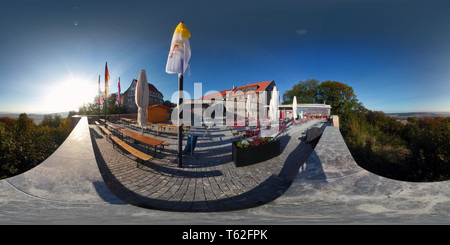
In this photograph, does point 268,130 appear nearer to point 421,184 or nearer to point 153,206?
point 421,184

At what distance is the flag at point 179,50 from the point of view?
2179 millimetres

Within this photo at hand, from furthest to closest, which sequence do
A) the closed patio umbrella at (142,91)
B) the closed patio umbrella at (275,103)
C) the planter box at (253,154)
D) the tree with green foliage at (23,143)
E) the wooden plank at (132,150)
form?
1. the closed patio umbrella at (275,103)
2. the planter box at (253,154)
3. the closed patio umbrella at (142,91)
4. the wooden plank at (132,150)
5. the tree with green foliage at (23,143)

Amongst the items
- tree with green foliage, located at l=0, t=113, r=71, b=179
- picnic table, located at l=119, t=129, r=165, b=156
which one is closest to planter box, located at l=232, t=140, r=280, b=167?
picnic table, located at l=119, t=129, r=165, b=156

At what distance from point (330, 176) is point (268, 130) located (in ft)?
15.4

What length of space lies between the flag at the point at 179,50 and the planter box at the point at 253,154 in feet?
6.30

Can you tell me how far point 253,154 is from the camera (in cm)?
274

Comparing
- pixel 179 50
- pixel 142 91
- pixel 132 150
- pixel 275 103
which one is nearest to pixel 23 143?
pixel 132 150

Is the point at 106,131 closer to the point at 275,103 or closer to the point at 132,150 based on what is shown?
the point at 132,150

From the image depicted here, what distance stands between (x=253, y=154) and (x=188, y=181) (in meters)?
1.44

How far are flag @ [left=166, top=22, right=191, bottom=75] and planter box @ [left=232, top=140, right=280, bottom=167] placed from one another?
6.30 feet

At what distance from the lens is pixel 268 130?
6.68 meters

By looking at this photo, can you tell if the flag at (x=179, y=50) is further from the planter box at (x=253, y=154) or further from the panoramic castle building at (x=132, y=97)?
the planter box at (x=253, y=154)

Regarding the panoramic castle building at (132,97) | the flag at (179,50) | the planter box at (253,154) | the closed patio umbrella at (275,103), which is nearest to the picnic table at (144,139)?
the panoramic castle building at (132,97)
